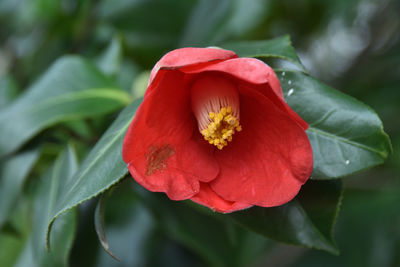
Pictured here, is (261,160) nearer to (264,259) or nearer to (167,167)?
(167,167)

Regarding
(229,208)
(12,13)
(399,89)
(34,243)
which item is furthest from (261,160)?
(12,13)

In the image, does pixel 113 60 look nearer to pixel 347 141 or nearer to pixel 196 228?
pixel 196 228

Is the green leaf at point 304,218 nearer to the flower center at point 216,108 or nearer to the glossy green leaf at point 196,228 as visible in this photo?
the flower center at point 216,108

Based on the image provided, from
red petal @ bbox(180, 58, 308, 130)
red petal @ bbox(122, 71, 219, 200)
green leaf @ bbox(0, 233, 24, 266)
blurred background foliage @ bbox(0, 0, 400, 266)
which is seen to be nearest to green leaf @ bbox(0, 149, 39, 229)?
blurred background foliage @ bbox(0, 0, 400, 266)

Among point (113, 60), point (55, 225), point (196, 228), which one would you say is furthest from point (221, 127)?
point (113, 60)

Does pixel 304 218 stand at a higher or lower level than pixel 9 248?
higher

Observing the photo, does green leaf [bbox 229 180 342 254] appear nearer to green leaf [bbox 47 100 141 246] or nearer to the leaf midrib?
the leaf midrib
